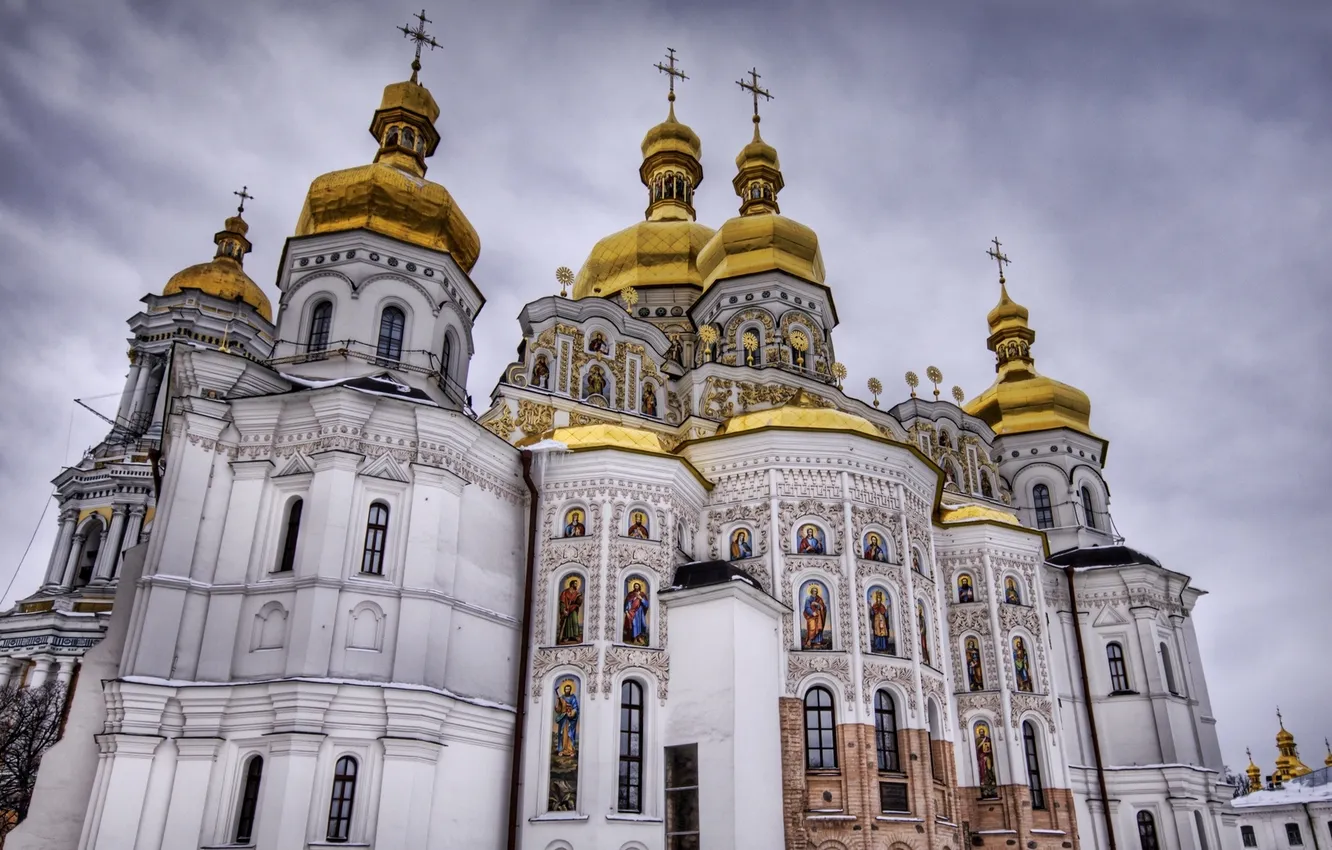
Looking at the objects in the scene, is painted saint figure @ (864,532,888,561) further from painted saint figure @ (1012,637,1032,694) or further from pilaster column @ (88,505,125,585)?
pilaster column @ (88,505,125,585)

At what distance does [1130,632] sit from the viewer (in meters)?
24.3

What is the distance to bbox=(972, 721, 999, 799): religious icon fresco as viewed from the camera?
65.0ft

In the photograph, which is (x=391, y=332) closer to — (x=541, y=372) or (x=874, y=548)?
(x=541, y=372)

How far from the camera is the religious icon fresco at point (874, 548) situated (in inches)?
724

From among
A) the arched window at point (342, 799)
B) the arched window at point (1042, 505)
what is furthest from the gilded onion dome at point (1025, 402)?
the arched window at point (342, 799)

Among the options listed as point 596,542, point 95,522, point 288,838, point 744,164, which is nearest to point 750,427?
point 596,542

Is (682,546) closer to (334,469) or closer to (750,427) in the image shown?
(750,427)

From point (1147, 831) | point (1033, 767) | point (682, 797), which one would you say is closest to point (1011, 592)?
point (1033, 767)

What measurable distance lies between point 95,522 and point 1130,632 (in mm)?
28912

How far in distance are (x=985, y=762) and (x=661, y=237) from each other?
16849 millimetres

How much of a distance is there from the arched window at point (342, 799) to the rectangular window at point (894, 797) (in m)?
8.17

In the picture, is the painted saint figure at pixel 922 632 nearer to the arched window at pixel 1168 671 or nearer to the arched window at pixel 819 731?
the arched window at pixel 819 731

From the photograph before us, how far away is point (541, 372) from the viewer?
21.1m

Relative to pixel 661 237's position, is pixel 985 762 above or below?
below
